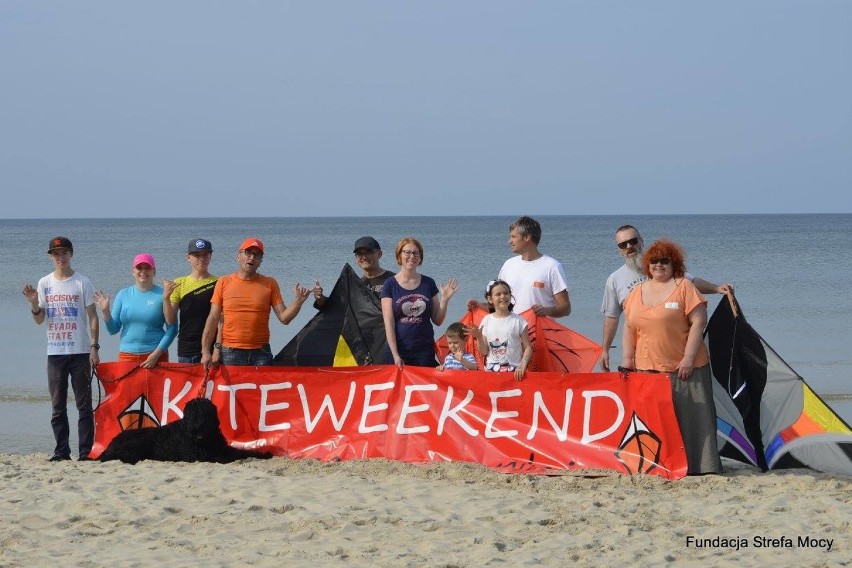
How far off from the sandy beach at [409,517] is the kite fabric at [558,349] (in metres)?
1.04

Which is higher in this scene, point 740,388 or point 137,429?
point 740,388

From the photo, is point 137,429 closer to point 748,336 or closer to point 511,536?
point 511,536

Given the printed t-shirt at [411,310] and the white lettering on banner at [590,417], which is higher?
the printed t-shirt at [411,310]

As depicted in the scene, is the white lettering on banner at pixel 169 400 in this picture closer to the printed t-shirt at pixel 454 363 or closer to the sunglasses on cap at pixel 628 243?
the printed t-shirt at pixel 454 363

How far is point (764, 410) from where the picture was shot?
6578 millimetres

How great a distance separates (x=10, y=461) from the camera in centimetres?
752

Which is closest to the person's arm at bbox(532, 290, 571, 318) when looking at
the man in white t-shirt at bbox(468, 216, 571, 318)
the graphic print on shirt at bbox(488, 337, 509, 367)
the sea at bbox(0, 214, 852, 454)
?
the man in white t-shirt at bbox(468, 216, 571, 318)

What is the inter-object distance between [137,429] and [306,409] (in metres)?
1.28

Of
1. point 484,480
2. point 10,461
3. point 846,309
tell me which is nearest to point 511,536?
point 484,480

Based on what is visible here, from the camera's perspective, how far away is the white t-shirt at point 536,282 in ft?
22.9

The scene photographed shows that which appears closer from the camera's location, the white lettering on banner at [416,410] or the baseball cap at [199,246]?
the white lettering on banner at [416,410]

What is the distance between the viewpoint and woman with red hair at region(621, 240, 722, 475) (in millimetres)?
6223

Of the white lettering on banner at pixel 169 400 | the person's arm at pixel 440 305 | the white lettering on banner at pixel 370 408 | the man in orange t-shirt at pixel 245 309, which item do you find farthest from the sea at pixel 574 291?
the person's arm at pixel 440 305

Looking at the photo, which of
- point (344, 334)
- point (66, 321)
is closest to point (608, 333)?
point (344, 334)
